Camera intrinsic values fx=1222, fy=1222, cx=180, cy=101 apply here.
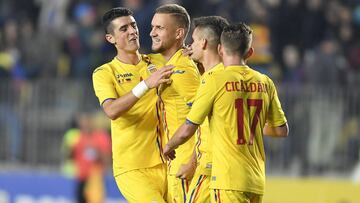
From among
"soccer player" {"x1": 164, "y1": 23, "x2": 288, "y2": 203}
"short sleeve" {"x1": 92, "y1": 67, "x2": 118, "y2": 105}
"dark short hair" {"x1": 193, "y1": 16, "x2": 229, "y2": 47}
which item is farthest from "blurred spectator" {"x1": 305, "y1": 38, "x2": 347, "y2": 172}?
"soccer player" {"x1": 164, "y1": 23, "x2": 288, "y2": 203}

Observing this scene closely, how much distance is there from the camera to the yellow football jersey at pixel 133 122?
11.1 m

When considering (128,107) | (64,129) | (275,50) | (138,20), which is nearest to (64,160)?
(64,129)

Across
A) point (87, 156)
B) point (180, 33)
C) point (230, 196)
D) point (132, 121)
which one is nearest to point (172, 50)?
point (180, 33)

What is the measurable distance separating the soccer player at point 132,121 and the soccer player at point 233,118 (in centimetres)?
117

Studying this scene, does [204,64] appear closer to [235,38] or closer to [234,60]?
[234,60]

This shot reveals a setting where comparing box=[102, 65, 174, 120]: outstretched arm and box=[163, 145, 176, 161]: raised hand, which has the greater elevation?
box=[102, 65, 174, 120]: outstretched arm

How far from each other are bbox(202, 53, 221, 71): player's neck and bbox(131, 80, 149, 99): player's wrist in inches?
23.3

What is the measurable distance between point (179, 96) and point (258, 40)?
864 centimetres

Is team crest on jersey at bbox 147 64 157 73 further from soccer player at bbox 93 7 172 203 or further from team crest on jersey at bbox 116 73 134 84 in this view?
team crest on jersey at bbox 116 73 134 84

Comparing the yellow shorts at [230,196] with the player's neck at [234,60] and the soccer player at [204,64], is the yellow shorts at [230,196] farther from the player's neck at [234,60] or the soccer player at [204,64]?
the player's neck at [234,60]

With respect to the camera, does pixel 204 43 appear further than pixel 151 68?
No

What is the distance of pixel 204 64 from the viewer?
10258 millimetres

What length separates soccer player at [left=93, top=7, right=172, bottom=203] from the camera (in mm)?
11062

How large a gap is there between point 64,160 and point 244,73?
9924mm
